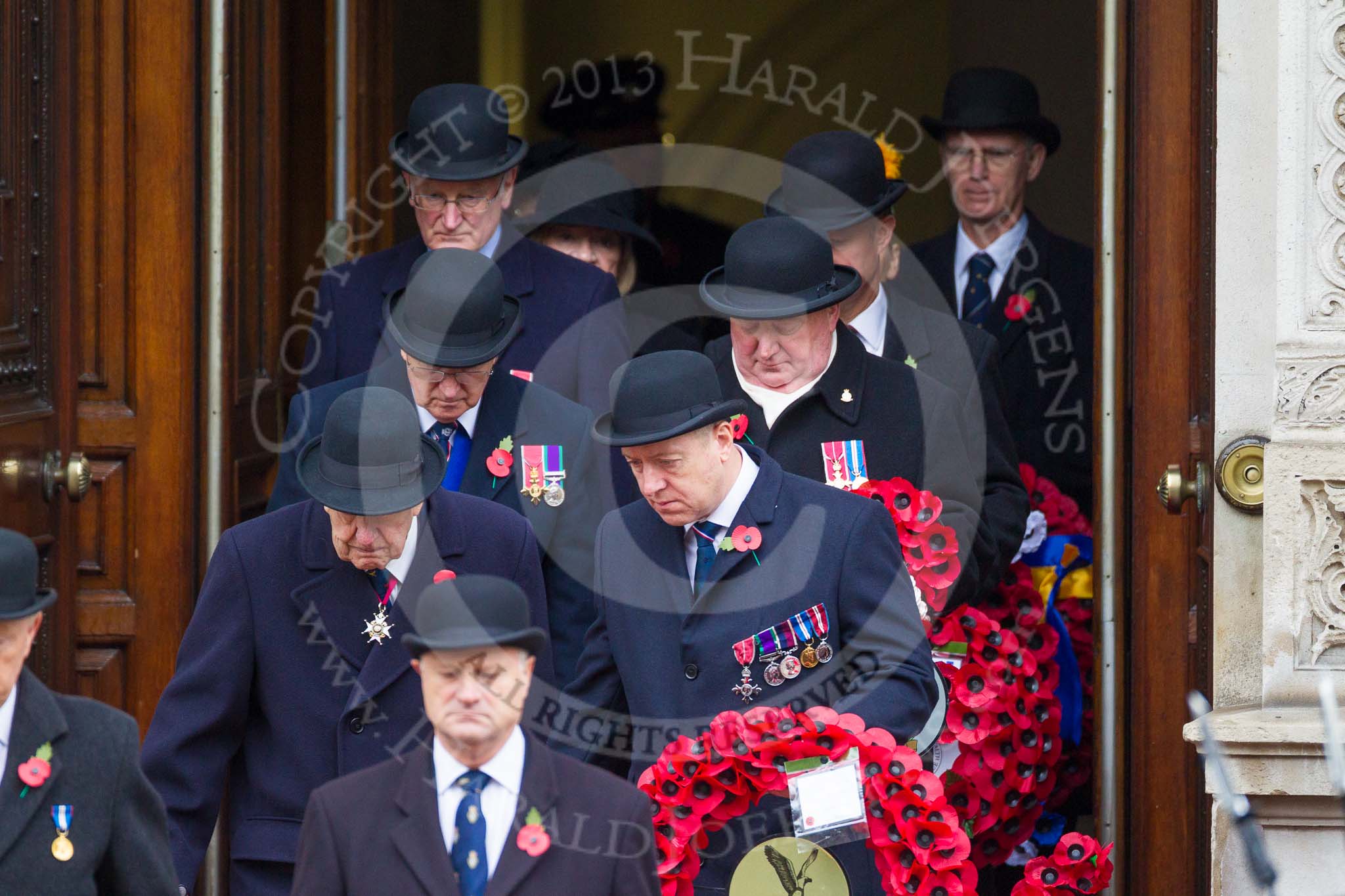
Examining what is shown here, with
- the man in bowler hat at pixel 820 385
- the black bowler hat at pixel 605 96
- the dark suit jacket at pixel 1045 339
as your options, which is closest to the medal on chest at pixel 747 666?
the man in bowler hat at pixel 820 385

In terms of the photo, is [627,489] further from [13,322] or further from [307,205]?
[307,205]

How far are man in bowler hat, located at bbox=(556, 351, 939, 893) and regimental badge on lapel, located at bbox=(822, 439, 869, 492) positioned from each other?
703mm

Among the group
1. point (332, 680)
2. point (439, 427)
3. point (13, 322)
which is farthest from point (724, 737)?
point (13, 322)

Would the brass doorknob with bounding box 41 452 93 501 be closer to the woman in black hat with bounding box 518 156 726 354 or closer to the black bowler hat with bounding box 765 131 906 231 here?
the woman in black hat with bounding box 518 156 726 354

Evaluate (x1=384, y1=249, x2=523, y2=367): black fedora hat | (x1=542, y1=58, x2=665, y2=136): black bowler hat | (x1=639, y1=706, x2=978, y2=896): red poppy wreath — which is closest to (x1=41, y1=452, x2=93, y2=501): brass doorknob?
(x1=384, y1=249, x2=523, y2=367): black fedora hat

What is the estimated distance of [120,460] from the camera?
5.52m

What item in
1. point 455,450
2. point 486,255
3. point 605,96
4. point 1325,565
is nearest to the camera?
point 1325,565

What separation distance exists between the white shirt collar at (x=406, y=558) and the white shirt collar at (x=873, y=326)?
174 centimetres

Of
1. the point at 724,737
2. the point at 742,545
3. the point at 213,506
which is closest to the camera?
the point at 724,737

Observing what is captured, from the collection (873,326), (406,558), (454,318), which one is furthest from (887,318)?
(406,558)

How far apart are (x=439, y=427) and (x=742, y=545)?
39.3 inches

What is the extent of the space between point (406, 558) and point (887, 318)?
6.30 feet

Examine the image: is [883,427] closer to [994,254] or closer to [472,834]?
[994,254]

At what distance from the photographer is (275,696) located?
397 centimetres
